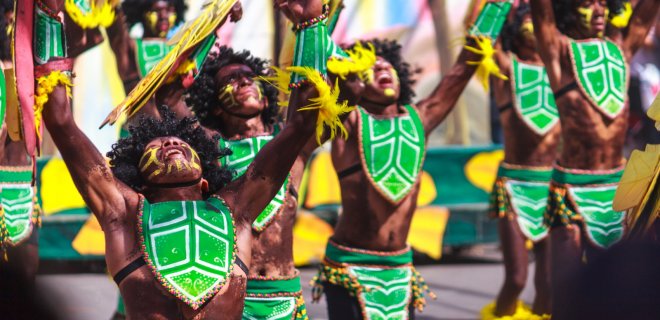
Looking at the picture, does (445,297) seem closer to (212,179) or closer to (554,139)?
(554,139)

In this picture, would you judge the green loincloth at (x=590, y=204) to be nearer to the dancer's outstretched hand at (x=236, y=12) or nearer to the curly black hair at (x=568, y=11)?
the curly black hair at (x=568, y=11)

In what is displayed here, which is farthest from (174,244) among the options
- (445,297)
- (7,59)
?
(445,297)

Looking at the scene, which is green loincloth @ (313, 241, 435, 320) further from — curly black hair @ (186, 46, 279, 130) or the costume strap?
the costume strap

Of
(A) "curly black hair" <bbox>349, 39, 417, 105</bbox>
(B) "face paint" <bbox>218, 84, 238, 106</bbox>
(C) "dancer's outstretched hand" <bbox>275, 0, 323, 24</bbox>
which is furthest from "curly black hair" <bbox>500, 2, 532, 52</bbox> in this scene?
(C) "dancer's outstretched hand" <bbox>275, 0, 323, 24</bbox>

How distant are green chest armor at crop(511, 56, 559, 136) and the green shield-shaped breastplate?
2.77m

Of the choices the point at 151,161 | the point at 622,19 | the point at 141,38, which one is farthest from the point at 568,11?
the point at 151,161

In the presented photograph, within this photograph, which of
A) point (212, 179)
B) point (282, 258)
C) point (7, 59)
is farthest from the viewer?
point (7, 59)

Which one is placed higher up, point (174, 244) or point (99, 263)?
point (174, 244)

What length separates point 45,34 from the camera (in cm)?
361

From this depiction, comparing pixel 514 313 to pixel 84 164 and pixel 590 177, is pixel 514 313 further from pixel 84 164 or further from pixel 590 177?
pixel 84 164

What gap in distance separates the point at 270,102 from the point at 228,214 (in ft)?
4.02

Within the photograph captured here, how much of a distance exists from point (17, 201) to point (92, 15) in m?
0.99

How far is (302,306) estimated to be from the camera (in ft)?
15.3

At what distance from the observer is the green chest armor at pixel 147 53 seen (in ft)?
21.6
